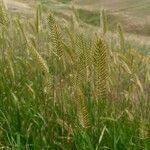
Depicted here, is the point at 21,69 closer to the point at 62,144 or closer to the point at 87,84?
the point at 87,84

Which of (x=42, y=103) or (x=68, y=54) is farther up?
(x=68, y=54)

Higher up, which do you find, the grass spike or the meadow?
the grass spike

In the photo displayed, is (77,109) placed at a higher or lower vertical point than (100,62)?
lower

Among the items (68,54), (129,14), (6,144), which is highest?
(68,54)

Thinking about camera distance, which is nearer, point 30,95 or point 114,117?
point 114,117

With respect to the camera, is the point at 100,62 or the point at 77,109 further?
the point at 77,109

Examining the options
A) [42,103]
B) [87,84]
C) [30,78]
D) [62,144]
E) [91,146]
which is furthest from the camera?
[30,78]

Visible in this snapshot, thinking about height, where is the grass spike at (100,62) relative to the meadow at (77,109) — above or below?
above

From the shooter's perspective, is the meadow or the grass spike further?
the meadow

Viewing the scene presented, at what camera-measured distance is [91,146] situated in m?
3.49

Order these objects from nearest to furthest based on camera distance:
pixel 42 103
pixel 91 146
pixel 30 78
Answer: pixel 91 146 → pixel 42 103 → pixel 30 78

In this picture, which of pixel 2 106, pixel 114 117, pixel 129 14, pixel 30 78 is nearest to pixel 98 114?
pixel 114 117

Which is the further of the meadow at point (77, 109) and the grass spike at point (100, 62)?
the meadow at point (77, 109)

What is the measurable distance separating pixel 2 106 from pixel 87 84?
0.77 metres
